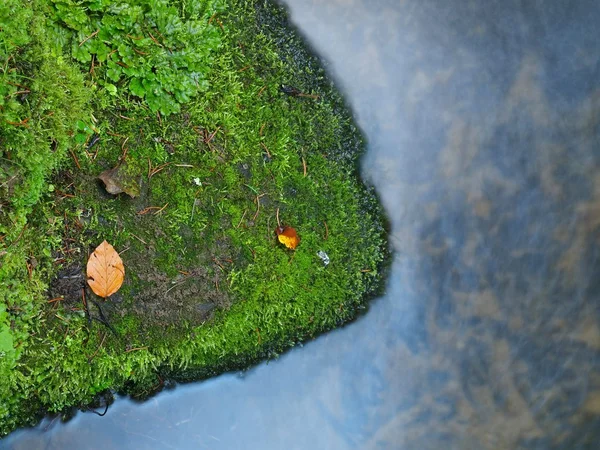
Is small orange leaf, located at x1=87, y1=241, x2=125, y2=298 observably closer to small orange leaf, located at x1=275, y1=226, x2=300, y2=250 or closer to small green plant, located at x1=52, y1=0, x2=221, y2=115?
small green plant, located at x1=52, y1=0, x2=221, y2=115

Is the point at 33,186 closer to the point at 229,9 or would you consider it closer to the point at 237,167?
the point at 237,167

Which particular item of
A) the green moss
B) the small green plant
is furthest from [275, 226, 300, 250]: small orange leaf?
the small green plant

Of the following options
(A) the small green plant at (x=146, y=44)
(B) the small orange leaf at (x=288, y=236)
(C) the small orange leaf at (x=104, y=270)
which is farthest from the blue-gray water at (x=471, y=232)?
(C) the small orange leaf at (x=104, y=270)

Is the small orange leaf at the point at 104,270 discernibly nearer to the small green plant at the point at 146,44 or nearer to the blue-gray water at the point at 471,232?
the small green plant at the point at 146,44

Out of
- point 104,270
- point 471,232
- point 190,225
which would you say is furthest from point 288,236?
point 471,232

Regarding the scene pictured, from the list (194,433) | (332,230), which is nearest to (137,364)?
(194,433)
